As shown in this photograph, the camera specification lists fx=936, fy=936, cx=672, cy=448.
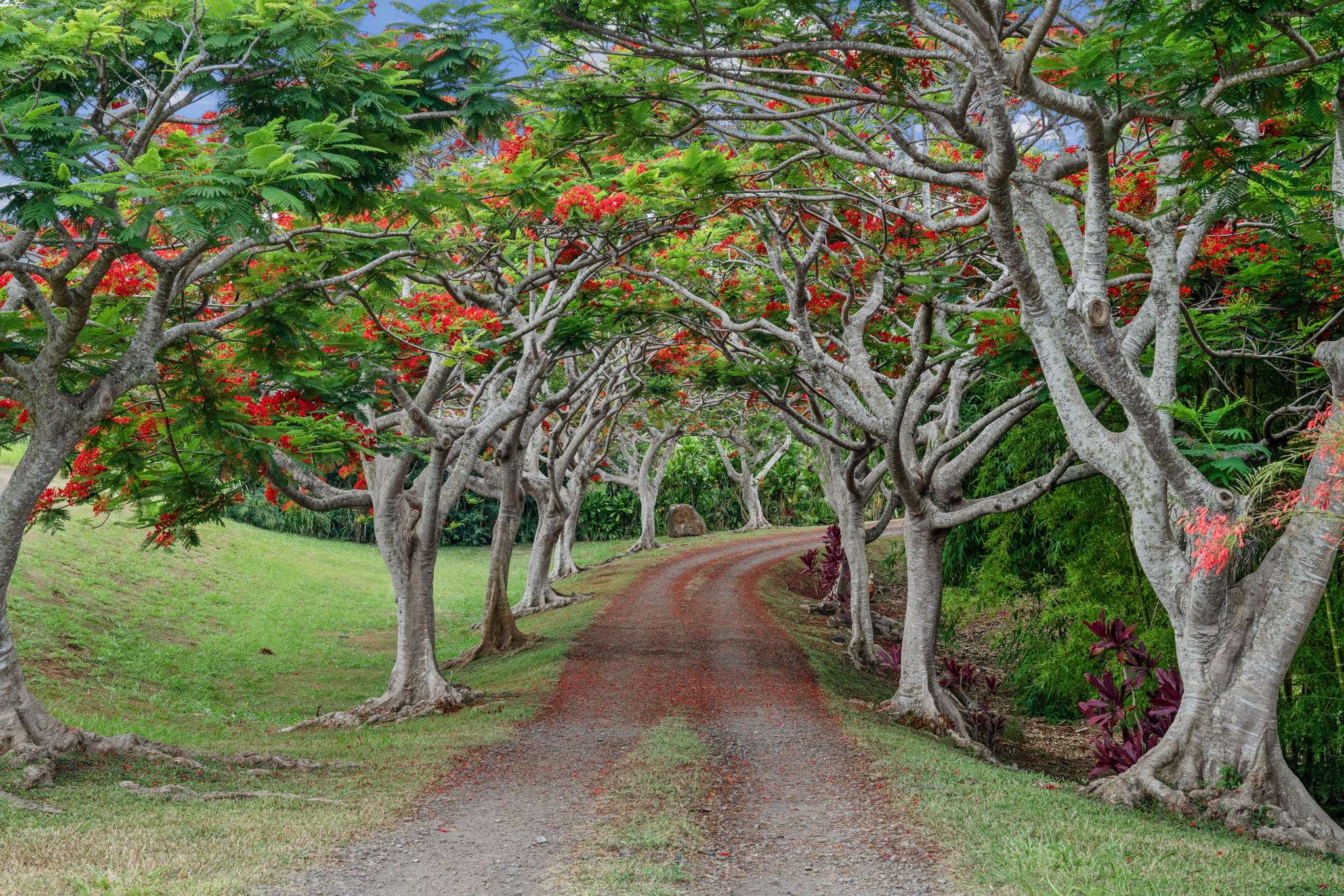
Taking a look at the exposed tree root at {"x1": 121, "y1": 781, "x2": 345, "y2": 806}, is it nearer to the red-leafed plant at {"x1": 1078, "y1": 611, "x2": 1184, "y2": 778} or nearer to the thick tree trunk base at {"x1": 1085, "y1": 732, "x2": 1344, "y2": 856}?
the thick tree trunk base at {"x1": 1085, "y1": 732, "x2": 1344, "y2": 856}

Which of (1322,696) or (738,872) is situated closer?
(738,872)

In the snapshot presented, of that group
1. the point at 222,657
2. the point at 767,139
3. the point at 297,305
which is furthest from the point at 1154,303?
the point at 222,657

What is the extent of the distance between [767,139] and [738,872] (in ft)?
16.0

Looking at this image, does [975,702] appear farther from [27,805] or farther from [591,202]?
[27,805]

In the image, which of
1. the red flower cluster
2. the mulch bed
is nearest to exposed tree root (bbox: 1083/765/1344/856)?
the mulch bed

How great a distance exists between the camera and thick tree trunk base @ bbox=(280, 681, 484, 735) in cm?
1095

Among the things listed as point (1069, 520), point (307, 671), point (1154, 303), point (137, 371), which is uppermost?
point (1154, 303)

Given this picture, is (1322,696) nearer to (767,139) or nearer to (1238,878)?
(1238,878)

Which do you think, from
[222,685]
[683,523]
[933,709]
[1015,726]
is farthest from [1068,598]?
[683,523]

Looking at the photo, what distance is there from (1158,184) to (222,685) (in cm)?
1352

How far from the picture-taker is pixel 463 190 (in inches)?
363

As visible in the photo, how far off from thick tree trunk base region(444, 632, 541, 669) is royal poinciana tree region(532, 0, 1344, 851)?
999 cm

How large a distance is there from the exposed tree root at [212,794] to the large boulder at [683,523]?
28549 mm

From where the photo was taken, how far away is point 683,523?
3569cm
